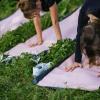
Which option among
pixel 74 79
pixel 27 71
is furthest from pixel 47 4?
pixel 74 79

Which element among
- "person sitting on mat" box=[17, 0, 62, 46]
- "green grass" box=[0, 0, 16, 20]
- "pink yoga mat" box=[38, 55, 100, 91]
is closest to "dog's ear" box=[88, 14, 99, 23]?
"pink yoga mat" box=[38, 55, 100, 91]

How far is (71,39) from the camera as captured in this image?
28.8 feet

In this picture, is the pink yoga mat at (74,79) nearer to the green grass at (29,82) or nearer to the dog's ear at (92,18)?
the green grass at (29,82)

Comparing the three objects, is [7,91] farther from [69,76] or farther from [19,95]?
[69,76]

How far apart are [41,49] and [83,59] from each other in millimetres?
1302

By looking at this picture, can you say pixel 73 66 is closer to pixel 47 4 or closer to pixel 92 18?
pixel 92 18

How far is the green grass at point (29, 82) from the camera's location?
7004 millimetres

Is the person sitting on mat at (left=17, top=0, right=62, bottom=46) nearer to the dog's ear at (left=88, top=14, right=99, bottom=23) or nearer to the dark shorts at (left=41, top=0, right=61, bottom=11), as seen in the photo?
the dark shorts at (left=41, top=0, right=61, bottom=11)

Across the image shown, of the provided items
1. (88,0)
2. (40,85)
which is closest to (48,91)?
A: (40,85)

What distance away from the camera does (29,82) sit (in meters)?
7.75

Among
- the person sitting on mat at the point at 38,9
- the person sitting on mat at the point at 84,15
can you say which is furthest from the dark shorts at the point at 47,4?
the person sitting on mat at the point at 84,15

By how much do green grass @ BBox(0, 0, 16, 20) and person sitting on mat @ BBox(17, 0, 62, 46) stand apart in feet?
7.45

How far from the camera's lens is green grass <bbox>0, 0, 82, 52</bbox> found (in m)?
9.69

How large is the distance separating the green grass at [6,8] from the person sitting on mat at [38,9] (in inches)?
89.4
